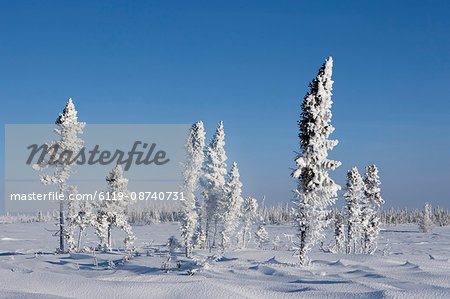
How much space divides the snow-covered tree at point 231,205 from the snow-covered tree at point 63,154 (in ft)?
82.3

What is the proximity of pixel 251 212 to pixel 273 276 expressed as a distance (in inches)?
2352

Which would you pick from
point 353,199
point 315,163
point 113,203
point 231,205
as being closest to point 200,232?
point 231,205

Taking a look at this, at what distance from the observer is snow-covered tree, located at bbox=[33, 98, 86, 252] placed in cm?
3120

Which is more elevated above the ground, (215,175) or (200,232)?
(215,175)

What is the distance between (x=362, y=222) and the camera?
3991 centimetres

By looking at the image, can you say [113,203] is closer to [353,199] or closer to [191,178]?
[191,178]

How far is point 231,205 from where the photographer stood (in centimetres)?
5356

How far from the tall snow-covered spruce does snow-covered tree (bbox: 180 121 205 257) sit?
23520 millimetres

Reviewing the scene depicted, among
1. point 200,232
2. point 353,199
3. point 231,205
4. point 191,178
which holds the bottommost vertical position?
point 200,232

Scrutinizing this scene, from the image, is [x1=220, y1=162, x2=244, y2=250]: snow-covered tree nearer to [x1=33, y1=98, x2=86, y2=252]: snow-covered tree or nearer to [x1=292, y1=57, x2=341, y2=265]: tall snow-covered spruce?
[x1=33, y1=98, x2=86, y2=252]: snow-covered tree

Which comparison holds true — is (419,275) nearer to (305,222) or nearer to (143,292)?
(305,222)

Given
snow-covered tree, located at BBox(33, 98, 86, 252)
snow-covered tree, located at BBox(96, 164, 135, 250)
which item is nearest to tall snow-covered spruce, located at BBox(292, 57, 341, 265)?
snow-covered tree, located at BBox(33, 98, 86, 252)

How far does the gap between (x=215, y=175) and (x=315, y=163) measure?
34.6 metres

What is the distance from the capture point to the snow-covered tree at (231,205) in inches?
2080
